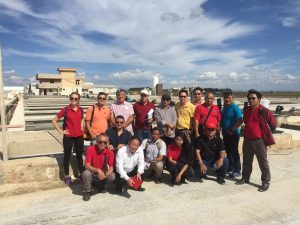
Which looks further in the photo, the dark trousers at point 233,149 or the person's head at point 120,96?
the dark trousers at point 233,149

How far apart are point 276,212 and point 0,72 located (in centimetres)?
479

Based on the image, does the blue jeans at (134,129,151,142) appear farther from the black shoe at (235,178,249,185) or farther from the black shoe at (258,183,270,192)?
the black shoe at (258,183,270,192)

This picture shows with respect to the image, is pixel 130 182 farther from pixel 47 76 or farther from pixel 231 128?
pixel 47 76

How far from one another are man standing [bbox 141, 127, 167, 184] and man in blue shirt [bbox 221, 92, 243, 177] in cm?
130

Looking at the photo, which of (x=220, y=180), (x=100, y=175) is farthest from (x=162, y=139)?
(x=100, y=175)

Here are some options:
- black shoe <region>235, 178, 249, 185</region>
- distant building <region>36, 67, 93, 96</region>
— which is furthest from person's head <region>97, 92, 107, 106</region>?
distant building <region>36, 67, 93, 96</region>

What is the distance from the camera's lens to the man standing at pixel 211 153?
577 cm

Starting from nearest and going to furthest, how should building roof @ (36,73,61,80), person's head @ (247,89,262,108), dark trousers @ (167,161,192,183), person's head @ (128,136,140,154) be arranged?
person's head @ (128,136,140,154) → person's head @ (247,89,262,108) → dark trousers @ (167,161,192,183) → building roof @ (36,73,61,80)

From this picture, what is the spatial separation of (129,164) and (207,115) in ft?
5.75

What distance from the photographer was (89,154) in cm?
506

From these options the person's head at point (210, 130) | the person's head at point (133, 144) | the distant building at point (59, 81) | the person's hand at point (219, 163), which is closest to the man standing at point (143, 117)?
the person's head at point (133, 144)

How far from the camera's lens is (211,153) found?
5.89 m

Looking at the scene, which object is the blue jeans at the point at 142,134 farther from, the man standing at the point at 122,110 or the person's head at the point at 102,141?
the person's head at the point at 102,141

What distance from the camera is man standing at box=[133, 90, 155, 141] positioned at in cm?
593
